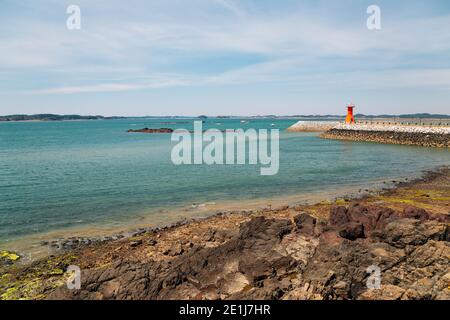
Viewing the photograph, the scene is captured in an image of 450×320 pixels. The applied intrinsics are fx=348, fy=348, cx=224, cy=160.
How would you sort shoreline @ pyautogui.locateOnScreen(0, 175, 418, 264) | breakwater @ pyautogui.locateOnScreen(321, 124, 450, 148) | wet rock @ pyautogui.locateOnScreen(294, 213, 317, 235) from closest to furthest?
wet rock @ pyautogui.locateOnScreen(294, 213, 317, 235)
shoreline @ pyautogui.locateOnScreen(0, 175, 418, 264)
breakwater @ pyautogui.locateOnScreen(321, 124, 450, 148)

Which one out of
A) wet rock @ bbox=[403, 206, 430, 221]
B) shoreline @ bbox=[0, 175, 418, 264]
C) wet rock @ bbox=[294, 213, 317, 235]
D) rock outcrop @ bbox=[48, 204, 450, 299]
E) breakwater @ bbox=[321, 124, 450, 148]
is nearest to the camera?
rock outcrop @ bbox=[48, 204, 450, 299]

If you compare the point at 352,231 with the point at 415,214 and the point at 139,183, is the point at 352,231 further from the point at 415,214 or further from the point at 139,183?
the point at 139,183

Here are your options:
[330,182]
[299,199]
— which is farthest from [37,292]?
[330,182]

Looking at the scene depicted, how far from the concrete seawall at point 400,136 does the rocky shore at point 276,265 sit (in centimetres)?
5150

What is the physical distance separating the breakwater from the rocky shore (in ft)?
170

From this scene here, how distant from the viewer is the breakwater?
58906 mm

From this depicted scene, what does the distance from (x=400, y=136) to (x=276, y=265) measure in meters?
64.4

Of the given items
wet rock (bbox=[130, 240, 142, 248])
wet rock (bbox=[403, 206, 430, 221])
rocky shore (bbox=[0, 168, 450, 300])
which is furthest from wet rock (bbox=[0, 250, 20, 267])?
wet rock (bbox=[403, 206, 430, 221])

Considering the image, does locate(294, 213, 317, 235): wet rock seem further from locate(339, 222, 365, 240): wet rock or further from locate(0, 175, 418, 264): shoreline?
locate(0, 175, 418, 264): shoreline

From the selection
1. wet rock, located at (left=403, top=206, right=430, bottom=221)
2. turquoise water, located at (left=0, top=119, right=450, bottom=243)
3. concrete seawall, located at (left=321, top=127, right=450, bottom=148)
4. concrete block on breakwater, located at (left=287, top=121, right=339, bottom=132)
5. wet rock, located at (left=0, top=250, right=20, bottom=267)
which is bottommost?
wet rock, located at (left=0, top=250, right=20, bottom=267)

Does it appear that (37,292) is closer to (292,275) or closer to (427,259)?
(292,275)

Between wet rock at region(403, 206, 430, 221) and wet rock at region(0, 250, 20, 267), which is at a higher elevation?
wet rock at region(403, 206, 430, 221)

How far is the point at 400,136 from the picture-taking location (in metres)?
66.1

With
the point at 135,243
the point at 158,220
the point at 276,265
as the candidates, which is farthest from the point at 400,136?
the point at 276,265
